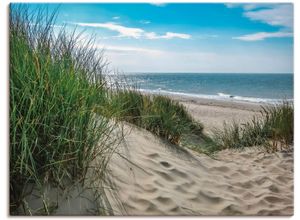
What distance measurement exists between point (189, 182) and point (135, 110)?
109 cm

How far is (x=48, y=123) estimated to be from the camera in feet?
6.29

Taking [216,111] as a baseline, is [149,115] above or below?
above

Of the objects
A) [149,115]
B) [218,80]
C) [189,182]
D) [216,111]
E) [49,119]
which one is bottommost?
[189,182]

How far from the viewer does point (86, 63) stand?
2.58m

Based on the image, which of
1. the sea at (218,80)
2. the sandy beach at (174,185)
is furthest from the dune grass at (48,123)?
the sea at (218,80)

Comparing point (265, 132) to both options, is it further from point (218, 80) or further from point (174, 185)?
point (174, 185)

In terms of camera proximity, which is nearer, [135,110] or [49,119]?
[49,119]

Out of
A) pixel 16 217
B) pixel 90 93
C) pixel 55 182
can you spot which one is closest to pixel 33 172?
pixel 55 182

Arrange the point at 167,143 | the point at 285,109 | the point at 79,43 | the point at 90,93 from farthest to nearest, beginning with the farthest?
the point at 285,109 < the point at 167,143 < the point at 79,43 < the point at 90,93

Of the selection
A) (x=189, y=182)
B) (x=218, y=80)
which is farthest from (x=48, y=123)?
(x=218, y=80)

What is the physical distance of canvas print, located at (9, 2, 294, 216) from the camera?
6.37 ft
